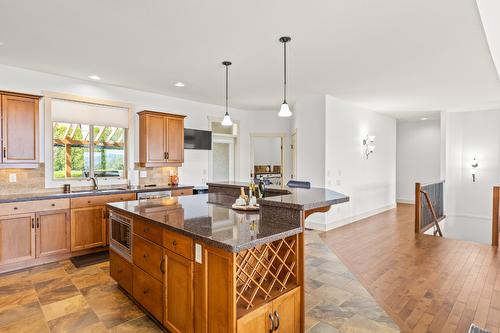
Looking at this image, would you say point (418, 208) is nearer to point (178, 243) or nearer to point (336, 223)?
point (336, 223)

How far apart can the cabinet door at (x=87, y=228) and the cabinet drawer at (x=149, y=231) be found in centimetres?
206

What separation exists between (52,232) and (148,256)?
7.74ft

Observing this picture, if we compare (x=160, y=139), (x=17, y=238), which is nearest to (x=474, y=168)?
(x=160, y=139)

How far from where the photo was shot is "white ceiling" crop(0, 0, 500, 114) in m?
2.49

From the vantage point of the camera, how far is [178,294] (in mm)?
1999

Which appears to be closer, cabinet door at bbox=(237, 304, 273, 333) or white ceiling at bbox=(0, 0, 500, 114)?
cabinet door at bbox=(237, 304, 273, 333)

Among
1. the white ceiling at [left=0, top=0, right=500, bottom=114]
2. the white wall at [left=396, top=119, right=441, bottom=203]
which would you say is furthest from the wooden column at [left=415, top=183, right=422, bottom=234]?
the white wall at [left=396, top=119, right=441, bottom=203]

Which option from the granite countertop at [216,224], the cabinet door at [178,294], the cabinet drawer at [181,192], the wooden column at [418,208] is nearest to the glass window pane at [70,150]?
the cabinet drawer at [181,192]

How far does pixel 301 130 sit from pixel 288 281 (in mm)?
4348

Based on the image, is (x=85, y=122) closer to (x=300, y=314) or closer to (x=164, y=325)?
(x=164, y=325)

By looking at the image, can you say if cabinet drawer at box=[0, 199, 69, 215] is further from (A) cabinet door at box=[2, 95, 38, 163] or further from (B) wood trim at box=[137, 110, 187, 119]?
(B) wood trim at box=[137, 110, 187, 119]

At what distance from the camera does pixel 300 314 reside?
2.10 m

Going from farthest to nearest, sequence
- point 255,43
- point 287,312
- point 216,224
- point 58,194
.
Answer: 1. point 58,194
2. point 255,43
3. point 216,224
4. point 287,312

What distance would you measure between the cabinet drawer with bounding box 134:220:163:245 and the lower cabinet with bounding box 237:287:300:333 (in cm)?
90
